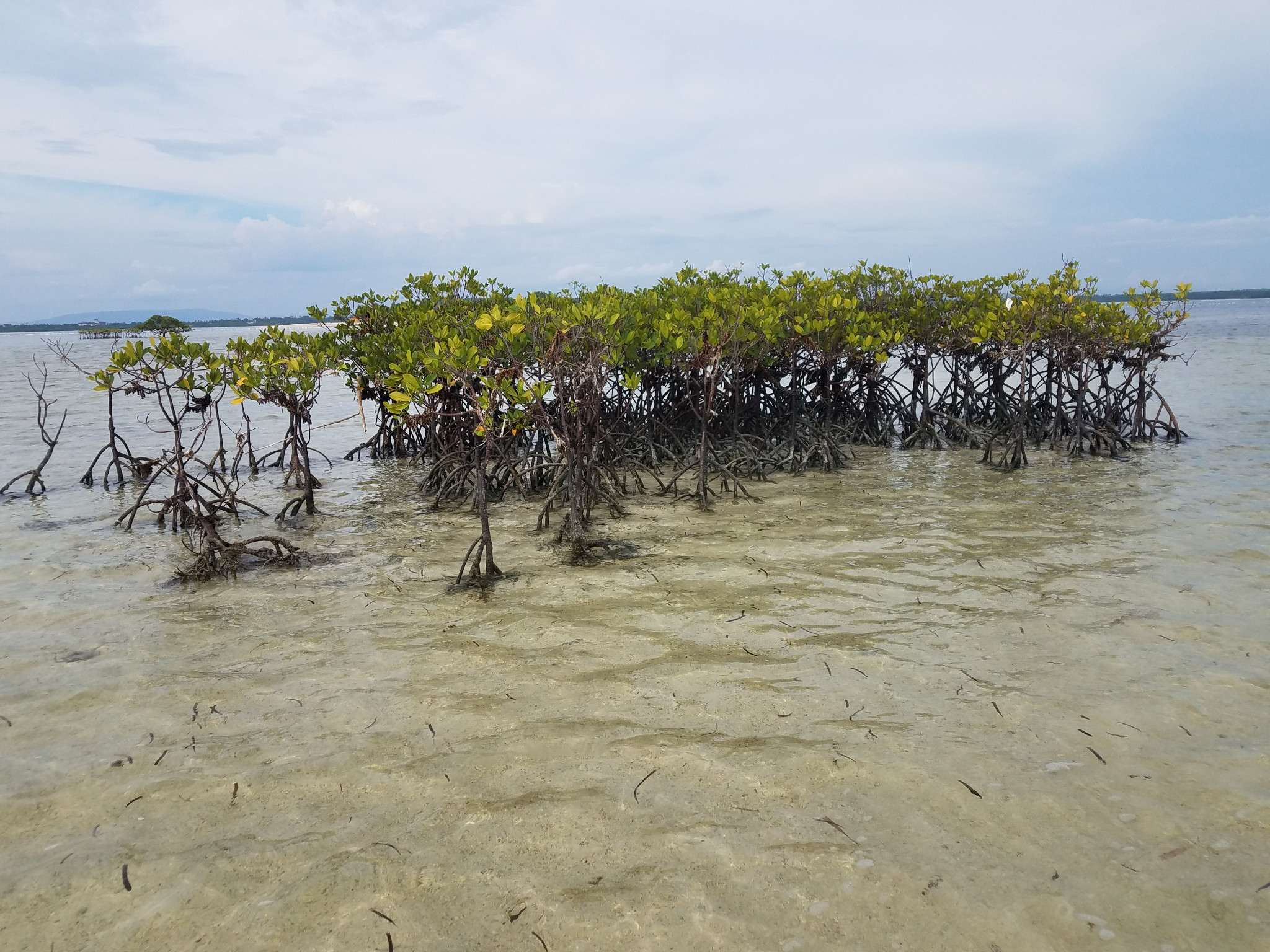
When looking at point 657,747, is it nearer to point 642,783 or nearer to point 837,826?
point 642,783

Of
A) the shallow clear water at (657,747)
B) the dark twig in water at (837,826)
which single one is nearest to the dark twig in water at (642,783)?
the shallow clear water at (657,747)

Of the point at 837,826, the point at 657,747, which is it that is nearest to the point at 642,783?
the point at 657,747

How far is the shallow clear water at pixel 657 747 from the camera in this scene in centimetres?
223

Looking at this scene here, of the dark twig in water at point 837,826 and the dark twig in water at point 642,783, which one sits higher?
the dark twig in water at point 837,826

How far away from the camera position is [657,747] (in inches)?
122

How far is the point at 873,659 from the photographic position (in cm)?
383

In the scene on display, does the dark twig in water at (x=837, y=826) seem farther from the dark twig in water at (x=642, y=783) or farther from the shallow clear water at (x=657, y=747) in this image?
the dark twig in water at (x=642, y=783)

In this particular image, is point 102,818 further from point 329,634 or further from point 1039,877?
point 1039,877

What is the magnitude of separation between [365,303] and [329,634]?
6001mm

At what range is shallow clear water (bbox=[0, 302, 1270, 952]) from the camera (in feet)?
7.30

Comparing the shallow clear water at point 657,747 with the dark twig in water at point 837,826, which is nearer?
the shallow clear water at point 657,747

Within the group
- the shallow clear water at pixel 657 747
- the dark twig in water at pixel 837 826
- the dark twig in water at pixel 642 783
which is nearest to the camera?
the shallow clear water at pixel 657 747

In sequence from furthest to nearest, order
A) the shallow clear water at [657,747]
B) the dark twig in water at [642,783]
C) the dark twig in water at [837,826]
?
the dark twig in water at [642,783] < the dark twig in water at [837,826] < the shallow clear water at [657,747]

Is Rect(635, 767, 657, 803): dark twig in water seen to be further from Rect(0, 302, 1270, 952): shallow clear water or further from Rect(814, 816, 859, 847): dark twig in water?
Rect(814, 816, 859, 847): dark twig in water
